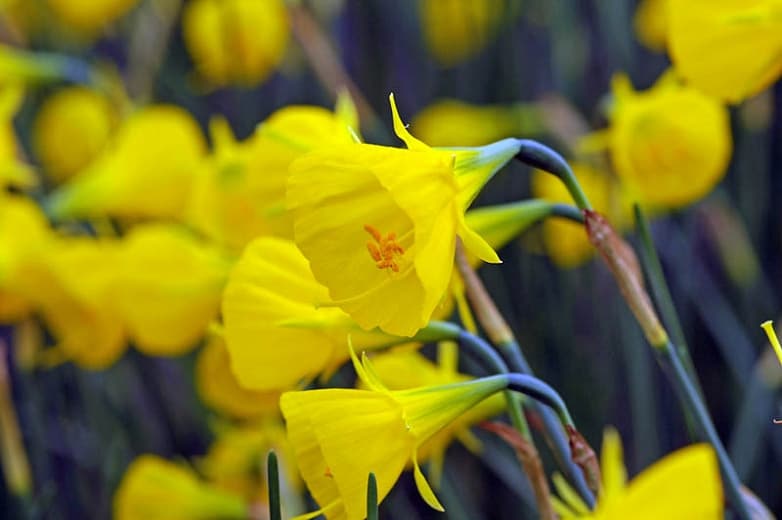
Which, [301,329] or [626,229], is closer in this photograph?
[301,329]

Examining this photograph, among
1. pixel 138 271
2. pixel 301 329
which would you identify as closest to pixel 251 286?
pixel 301 329

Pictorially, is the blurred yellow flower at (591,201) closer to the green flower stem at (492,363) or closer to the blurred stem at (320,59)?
the blurred stem at (320,59)

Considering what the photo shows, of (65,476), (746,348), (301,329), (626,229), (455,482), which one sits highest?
(301,329)

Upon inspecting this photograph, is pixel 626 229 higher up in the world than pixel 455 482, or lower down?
higher up

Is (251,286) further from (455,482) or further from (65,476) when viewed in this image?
(65,476)

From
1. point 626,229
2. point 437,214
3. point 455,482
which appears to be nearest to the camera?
point 437,214

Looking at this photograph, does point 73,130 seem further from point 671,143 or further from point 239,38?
point 671,143

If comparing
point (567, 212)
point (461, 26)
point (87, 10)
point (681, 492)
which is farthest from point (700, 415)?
point (461, 26)

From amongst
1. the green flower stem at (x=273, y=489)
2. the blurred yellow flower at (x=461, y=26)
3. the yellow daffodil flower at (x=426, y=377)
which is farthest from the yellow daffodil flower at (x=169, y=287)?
the blurred yellow flower at (x=461, y=26)

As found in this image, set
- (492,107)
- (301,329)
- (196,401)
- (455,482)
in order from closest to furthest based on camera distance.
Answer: (301,329) < (455,482) < (196,401) < (492,107)
